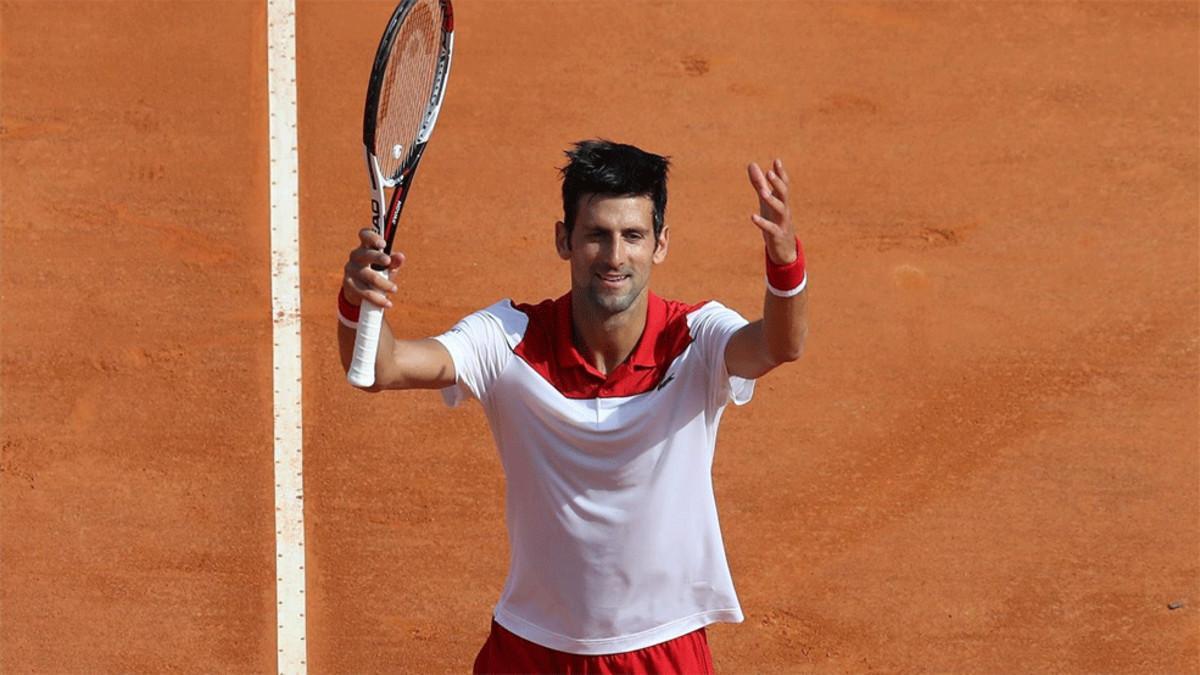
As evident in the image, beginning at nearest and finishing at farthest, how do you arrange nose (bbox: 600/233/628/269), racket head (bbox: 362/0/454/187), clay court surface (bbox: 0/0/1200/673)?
racket head (bbox: 362/0/454/187) → nose (bbox: 600/233/628/269) → clay court surface (bbox: 0/0/1200/673)

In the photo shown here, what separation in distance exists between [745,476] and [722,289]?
109cm

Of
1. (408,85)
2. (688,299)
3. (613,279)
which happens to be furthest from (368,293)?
(688,299)

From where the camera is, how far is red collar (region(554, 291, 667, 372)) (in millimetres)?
4957

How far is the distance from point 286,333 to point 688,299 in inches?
83.6

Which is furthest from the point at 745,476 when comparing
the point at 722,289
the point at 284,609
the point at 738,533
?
the point at 284,609

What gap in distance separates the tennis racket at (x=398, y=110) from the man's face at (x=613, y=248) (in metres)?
0.53

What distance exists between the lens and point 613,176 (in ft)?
15.9

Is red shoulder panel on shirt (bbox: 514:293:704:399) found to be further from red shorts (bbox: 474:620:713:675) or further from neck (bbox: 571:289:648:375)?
red shorts (bbox: 474:620:713:675)

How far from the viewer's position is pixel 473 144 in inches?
372

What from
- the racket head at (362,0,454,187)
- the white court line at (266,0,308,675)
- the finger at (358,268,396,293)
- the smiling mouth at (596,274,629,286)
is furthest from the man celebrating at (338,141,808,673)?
the white court line at (266,0,308,675)

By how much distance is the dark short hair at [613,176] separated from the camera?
4.84m

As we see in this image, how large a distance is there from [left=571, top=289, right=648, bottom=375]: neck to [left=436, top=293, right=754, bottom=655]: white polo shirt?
31 millimetres

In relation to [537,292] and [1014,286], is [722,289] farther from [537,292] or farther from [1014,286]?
[1014,286]

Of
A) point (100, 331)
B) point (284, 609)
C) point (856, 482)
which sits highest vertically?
point (100, 331)
